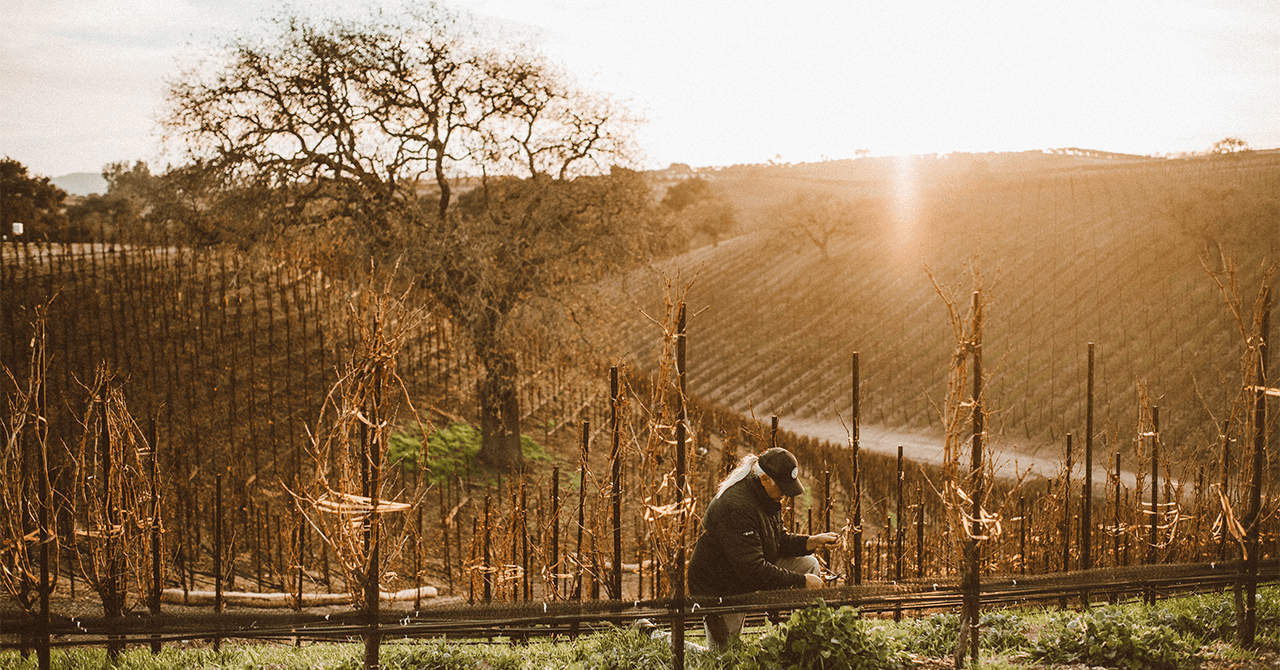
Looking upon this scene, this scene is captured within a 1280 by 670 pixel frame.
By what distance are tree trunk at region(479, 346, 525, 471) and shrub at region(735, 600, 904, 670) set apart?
9.09 metres

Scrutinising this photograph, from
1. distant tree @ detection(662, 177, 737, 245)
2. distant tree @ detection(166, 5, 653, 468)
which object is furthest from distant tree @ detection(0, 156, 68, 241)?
distant tree @ detection(662, 177, 737, 245)

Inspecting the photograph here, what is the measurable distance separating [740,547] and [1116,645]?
6.55 feet

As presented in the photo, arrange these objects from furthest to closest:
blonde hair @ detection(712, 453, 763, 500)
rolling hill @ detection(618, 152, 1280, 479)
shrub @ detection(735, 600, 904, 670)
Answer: rolling hill @ detection(618, 152, 1280, 479) < blonde hair @ detection(712, 453, 763, 500) < shrub @ detection(735, 600, 904, 670)

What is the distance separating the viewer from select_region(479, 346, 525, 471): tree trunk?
1259cm

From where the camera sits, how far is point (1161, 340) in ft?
78.0

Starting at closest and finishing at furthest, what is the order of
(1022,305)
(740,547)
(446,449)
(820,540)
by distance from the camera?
(740,547) → (820,540) → (446,449) → (1022,305)

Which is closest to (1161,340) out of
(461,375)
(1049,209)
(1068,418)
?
(1068,418)

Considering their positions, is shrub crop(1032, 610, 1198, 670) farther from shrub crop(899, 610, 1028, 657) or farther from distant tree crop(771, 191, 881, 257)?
distant tree crop(771, 191, 881, 257)

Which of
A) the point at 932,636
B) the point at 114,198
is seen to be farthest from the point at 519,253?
the point at 114,198

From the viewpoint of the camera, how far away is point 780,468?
13.4 ft

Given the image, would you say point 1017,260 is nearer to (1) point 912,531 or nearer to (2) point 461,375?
(1) point 912,531

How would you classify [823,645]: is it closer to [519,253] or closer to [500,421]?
[519,253]

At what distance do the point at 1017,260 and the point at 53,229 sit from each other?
32.7m

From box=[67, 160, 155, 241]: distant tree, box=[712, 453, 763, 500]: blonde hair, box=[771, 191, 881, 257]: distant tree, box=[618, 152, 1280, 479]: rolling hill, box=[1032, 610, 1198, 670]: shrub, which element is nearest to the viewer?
box=[1032, 610, 1198, 670]: shrub
